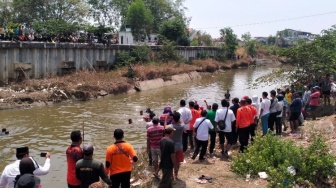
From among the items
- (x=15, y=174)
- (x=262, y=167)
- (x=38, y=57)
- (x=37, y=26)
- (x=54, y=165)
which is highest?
(x=37, y=26)

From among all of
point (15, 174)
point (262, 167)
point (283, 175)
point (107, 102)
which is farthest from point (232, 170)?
point (107, 102)

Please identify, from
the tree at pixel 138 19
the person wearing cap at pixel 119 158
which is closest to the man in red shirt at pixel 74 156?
the person wearing cap at pixel 119 158

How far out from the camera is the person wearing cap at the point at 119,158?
6637mm

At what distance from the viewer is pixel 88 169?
19.6 ft

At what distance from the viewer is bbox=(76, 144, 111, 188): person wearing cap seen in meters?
5.98

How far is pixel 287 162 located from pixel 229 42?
57396 millimetres

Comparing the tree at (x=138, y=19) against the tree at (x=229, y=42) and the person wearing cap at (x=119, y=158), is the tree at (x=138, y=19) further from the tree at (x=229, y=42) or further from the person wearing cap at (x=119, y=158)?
the person wearing cap at (x=119, y=158)

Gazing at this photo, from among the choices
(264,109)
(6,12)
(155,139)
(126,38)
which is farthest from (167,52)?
(155,139)

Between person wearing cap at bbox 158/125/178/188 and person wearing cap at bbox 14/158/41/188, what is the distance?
8.90 feet

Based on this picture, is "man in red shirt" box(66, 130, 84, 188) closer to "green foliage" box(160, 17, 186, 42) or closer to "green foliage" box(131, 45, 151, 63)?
"green foliage" box(131, 45, 151, 63)

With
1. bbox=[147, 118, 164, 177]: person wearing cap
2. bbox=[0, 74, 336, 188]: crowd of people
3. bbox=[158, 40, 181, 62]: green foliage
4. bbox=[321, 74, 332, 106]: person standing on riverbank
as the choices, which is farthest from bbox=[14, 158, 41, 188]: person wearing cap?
bbox=[158, 40, 181, 62]: green foliage

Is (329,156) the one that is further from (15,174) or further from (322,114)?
(322,114)

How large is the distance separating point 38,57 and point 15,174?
74.4 feet

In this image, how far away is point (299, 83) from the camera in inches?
773
